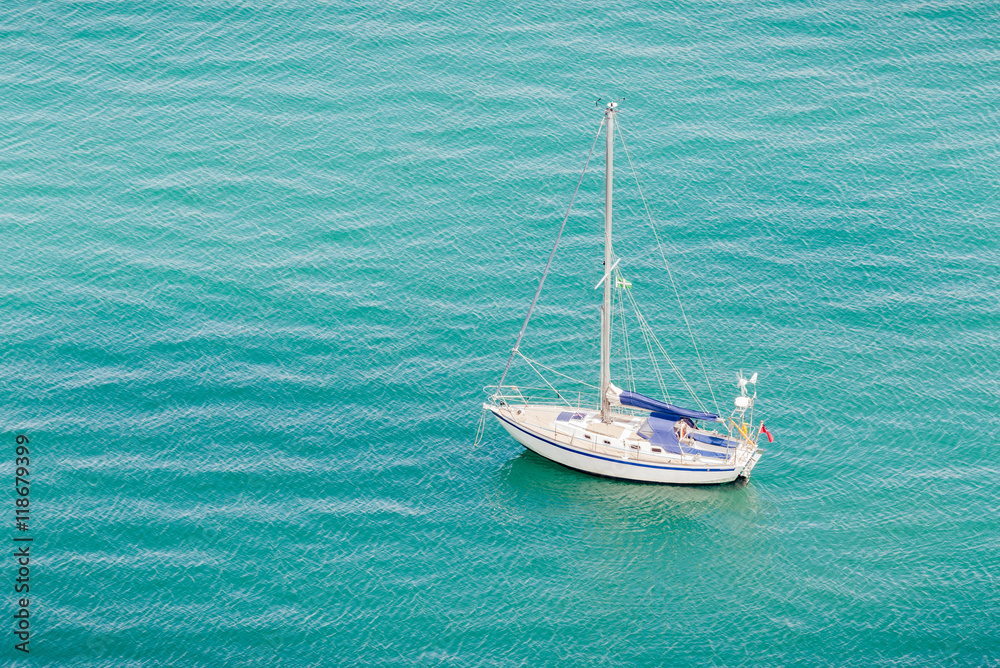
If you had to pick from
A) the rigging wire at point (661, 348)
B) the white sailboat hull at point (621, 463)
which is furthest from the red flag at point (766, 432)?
the rigging wire at point (661, 348)

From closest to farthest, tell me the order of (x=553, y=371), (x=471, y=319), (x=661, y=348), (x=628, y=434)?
(x=628, y=434) < (x=553, y=371) < (x=661, y=348) < (x=471, y=319)

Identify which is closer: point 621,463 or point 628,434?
point 621,463

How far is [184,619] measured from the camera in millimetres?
100500

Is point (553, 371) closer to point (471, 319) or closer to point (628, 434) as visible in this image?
point (471, 319)

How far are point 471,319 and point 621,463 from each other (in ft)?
88.5

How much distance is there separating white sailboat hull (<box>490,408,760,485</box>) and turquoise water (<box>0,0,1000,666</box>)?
143 centimetres

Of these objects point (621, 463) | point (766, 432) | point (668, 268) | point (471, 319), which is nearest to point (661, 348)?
point (668, 268)

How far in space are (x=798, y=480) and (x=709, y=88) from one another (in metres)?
66.6

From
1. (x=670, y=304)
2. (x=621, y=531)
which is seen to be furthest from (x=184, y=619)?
(x=670, y=304)

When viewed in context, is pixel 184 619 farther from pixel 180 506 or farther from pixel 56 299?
pixel 56 299

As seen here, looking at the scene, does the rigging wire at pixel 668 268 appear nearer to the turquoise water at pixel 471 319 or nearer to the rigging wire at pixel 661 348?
the turquoise water at pixel 471 319

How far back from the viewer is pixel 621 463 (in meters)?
110

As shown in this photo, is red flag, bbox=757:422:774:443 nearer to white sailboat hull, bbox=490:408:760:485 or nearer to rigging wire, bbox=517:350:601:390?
white sailboat hull, bbox=490:408:760:485

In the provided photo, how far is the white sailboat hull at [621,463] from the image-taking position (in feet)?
359
